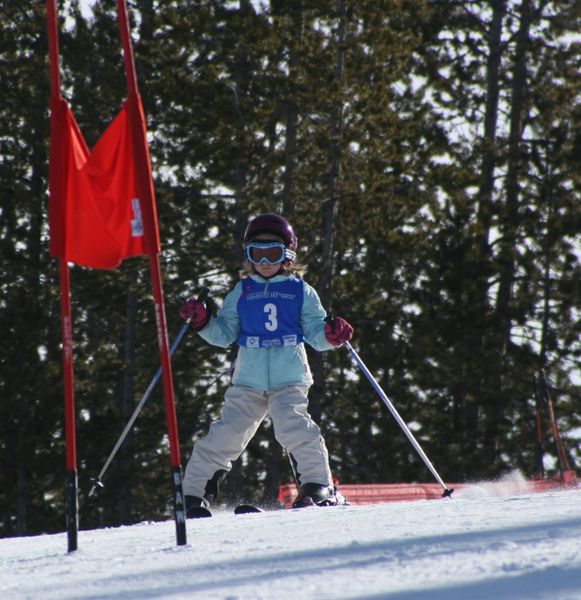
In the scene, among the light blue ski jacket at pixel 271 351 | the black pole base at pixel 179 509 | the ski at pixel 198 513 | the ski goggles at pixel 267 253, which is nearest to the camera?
the black pole base at pixel 179 509

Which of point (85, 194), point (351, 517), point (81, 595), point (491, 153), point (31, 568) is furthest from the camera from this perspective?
point (491, 153)

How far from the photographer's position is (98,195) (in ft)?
13.3

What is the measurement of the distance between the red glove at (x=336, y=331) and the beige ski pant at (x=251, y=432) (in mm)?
341

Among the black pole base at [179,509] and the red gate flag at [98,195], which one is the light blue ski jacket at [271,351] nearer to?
the red gate flag at [98,195]

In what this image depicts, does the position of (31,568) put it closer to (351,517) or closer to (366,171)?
(351,517)

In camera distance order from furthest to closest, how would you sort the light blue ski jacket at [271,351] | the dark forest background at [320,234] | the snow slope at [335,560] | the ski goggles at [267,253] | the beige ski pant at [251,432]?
the dark forest background at [320,234]
the ski goggles at [267,253]
the light blue ski jacket at [271,351]
the beige ski pant at [251,432]
the snow slope at [335,560]

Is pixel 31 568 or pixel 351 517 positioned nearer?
pixel 31 568

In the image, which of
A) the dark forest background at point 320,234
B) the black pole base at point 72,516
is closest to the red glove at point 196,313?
the black pole base at point 72,516

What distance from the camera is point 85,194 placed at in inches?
159

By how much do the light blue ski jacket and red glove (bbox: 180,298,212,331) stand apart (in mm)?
72

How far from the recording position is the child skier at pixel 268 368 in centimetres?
619

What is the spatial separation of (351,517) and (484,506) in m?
0.63

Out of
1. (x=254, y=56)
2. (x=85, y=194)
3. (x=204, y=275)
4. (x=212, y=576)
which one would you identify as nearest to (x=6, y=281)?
(x=204, y=275)

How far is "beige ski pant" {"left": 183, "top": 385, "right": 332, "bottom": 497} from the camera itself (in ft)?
20.3
